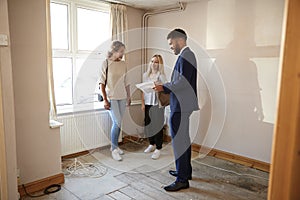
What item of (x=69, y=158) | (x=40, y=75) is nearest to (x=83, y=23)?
(x=40, y=75)

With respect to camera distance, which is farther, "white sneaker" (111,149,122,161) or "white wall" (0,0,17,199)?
"white sneaker" (111,149,122,161)

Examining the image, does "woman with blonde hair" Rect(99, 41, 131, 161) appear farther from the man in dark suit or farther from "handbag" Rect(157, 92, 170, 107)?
the man in dark suit

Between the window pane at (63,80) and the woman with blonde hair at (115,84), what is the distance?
500mm

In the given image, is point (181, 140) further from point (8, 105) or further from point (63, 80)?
point (63, 80)

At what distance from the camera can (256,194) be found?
226 centimetres

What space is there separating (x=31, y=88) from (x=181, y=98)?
4.47 ft

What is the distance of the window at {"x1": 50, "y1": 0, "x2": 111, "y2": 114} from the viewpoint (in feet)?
9.75

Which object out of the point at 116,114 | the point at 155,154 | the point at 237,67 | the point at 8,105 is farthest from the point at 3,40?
the point at 237,67

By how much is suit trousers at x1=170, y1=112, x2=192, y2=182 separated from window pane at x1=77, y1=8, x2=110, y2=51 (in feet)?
5.57

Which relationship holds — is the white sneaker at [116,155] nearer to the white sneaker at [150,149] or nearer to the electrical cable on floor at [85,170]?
the electrical cable on floor at [85,170]

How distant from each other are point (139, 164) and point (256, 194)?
1.30 m

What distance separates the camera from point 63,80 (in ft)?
10.1

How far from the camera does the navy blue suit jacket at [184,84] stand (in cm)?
218

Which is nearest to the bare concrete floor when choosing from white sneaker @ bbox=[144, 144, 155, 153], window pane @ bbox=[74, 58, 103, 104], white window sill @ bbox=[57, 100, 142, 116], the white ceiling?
white sneaker @ bbox=[144, 144, 155, 153]
